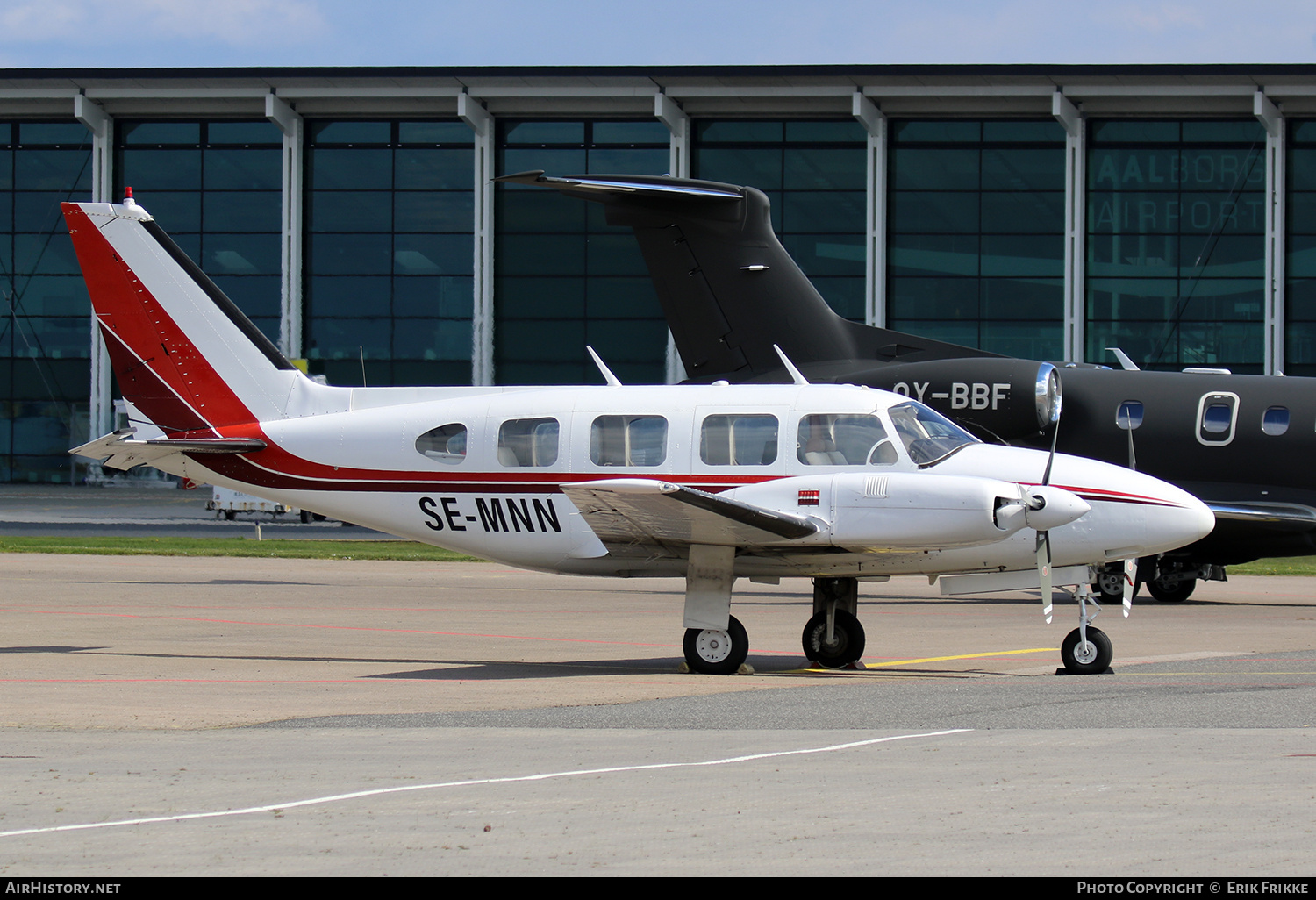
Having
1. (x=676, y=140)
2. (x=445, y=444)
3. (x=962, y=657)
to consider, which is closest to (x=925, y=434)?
(x=962, y=657)

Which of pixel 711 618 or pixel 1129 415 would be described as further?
pixel 1129 415

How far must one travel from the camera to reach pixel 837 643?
1390 centimetres

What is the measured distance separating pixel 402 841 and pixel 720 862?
131 cm

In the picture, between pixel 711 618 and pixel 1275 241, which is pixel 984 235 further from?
pixel 711 618

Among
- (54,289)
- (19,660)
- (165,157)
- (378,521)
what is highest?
(165,157)

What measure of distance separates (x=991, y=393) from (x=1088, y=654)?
27.1 ft

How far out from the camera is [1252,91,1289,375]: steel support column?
44.0 meters

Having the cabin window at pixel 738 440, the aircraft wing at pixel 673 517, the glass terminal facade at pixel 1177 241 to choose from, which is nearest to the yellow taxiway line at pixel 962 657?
the aircraft wing at pixel 673 517

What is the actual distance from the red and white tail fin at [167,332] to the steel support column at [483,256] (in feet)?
104

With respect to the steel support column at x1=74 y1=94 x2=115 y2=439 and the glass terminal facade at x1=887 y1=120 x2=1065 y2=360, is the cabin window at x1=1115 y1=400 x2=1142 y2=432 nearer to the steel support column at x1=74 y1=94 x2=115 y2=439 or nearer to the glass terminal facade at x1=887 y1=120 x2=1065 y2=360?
the glass terminal facade at x1=887 y1=120 x2=1065 y2=360

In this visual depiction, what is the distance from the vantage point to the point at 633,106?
47031 millimetres
